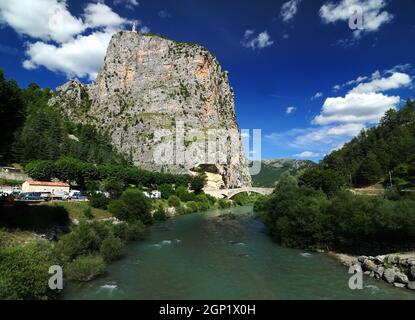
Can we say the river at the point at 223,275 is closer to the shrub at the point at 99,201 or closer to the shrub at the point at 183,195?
the shrub at the point at 99,201

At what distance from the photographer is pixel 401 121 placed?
11000 cm

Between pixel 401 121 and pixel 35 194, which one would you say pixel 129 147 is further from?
pixel 401 121

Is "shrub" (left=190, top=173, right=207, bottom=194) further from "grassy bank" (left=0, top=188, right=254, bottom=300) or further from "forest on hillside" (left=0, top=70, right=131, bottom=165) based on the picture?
"grassy bank" (left=0, top=188, right=254, bottom=300)

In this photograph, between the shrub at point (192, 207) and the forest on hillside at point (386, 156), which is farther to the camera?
the shrub at point (192, 207)

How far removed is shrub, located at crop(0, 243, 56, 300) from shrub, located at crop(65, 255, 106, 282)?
156 inches

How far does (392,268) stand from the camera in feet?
85.3

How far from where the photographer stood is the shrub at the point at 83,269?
25.2 m

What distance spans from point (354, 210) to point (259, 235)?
1932 cm

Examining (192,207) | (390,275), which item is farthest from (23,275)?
(192,207)

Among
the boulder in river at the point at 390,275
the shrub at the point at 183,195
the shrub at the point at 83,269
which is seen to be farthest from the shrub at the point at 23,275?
the shrub at the point at 183,195

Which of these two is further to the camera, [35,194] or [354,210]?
[35,194]

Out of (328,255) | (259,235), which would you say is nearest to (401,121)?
(259,235)

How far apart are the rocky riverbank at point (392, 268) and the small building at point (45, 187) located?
60.0m
